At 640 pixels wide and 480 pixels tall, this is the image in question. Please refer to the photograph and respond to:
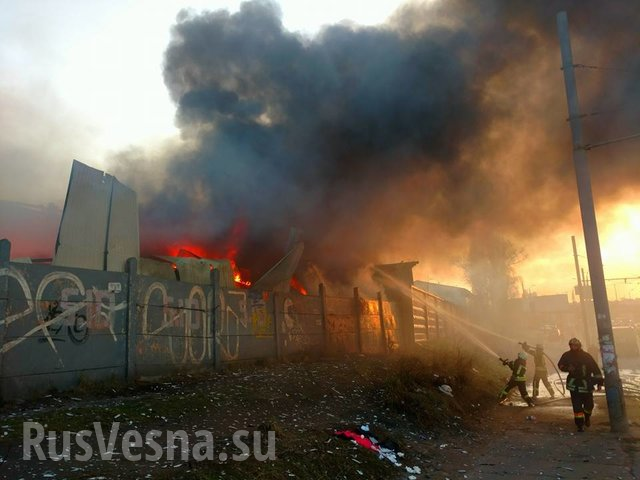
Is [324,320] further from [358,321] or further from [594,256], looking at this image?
[594,256]

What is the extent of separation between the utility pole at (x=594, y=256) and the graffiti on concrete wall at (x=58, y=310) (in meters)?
8.16

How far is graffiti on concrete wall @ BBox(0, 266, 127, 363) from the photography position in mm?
6238

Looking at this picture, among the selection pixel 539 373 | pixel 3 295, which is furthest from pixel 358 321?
pixel 3 295

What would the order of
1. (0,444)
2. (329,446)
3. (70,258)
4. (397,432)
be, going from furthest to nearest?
1. (70,258)
2. (397,432)
3. (329,446)
4. (0,444)

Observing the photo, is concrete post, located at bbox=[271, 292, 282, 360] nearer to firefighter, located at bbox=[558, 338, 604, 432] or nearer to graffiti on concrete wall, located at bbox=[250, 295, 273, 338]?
graffiti on concrete wall, located at bbox=[250, 295, 273, 338]

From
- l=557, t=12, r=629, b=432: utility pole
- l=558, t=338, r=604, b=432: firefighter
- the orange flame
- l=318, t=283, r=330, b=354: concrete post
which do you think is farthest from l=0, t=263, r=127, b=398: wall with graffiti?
the orange flame

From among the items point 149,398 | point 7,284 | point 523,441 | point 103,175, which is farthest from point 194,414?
point 103,175

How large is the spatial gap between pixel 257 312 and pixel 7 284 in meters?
5.23

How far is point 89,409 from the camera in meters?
5.82

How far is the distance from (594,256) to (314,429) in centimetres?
611

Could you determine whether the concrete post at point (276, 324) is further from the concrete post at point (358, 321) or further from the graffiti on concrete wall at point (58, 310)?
the graffiti on concrete wall at point (58, 310)

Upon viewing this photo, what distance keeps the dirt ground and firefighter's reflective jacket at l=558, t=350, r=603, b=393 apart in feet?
2.30

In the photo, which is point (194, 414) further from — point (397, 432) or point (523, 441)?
→ point (523, 441)

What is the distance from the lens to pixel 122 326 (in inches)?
299
